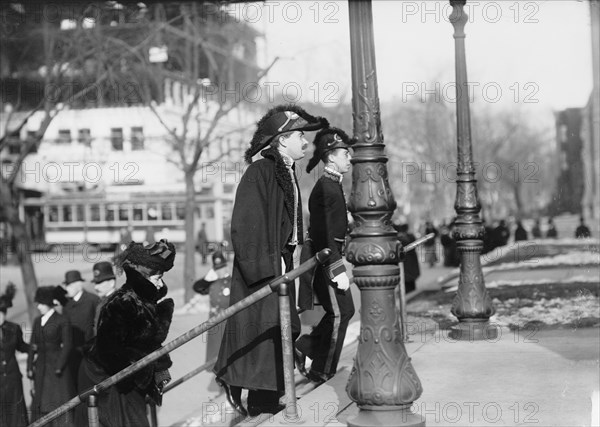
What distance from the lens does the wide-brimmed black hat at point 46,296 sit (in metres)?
9.04

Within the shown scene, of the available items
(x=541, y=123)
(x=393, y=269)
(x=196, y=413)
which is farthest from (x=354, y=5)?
(x=541, y=123)

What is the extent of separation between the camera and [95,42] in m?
17.5

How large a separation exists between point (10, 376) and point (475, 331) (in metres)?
4.69

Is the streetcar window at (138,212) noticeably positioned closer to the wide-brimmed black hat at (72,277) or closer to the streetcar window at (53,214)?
the streetcar window at (53,214)

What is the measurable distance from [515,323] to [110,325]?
5.99 metres

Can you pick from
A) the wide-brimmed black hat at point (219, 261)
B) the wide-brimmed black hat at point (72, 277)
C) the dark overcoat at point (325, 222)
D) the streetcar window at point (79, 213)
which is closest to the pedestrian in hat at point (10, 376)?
the wide-brimmed black hat at point (72, 277)

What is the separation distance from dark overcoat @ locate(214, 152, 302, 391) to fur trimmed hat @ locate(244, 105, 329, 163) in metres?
0.26

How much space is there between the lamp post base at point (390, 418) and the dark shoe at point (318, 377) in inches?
94.2

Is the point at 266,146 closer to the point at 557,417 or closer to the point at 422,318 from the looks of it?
the point at 557,417

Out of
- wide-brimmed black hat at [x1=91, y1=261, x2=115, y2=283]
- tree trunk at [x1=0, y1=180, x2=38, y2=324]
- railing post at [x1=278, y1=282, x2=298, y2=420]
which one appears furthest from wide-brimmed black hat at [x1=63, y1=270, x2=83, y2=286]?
tree trunk at [x1=0, y1=180, x2=38, y2=324]

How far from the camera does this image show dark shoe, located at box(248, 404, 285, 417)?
6086 millimetres

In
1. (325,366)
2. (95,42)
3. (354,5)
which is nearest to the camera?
(354,5)

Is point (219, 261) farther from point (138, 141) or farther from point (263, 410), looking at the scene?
point (138, 141)

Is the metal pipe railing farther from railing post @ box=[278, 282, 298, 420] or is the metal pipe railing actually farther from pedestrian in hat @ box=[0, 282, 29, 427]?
pedestrian in hat @ box=[0, 282, 29, 427]
